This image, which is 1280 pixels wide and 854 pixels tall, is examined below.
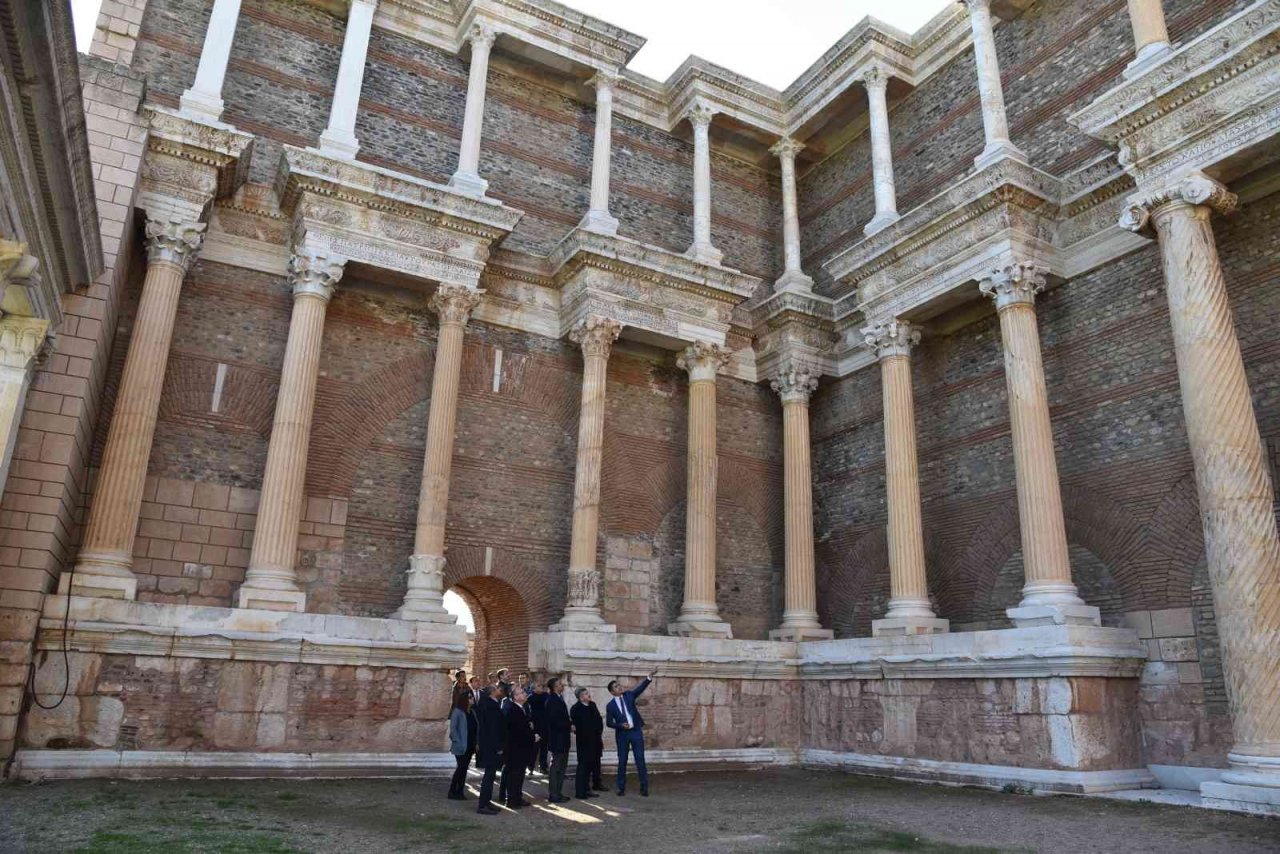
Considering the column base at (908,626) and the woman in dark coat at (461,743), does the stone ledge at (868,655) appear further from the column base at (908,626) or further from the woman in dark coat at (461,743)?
the woman in dark coat at (461,743)

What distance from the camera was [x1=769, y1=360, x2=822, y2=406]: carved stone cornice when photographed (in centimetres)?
1812

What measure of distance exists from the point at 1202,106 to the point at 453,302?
36.8 ft

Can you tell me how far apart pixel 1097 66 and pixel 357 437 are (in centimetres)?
1389

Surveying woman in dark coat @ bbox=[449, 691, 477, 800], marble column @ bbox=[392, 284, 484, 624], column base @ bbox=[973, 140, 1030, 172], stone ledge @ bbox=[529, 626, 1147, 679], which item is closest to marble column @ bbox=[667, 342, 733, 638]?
stone ledge @ bbox=[529, 626, 1147, 679]

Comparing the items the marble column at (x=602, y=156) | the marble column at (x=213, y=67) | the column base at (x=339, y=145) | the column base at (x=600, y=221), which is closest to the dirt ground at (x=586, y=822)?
the column base at (x=339, y=145)

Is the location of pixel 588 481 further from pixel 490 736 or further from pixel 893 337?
pixel 490 736

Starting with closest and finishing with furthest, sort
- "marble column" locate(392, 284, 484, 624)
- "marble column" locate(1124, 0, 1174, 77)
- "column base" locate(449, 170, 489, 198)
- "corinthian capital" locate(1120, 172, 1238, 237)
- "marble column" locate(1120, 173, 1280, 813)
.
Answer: "marble column" locate(1120, 173, 1280, 813) → "corinthian capital" locate(1120, 172, 1238, 237) → "marble column" locate(1124, 0, 1174, 77) → "marble column" locate(392, 284, 484, 624) → "column base" locate(449, 170, 489, 198)

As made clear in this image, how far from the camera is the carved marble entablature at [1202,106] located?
10.6 meters

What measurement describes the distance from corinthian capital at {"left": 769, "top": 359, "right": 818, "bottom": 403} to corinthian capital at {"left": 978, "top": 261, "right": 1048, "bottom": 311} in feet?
15.6

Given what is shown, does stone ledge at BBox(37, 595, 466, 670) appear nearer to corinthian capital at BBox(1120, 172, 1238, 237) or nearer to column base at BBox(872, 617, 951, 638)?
column base at BBox(872, 617, 951, 638)

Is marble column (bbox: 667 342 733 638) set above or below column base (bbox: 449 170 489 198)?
below

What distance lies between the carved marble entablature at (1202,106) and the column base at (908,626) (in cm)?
707

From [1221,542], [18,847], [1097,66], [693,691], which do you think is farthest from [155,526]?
[1097,66]

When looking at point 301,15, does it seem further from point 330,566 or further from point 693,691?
point 693,691
